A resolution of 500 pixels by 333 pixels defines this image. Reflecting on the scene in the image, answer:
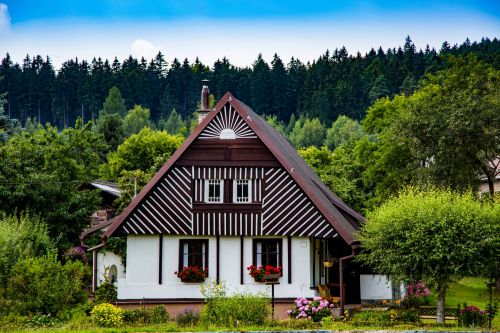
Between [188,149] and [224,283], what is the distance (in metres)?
5.19

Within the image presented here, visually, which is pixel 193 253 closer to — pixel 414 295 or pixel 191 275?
pixel 191 275

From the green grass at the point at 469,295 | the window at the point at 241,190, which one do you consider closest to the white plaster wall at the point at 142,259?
the window at the point at 241,190

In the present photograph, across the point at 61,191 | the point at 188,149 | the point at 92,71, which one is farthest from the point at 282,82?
the point at 188,149

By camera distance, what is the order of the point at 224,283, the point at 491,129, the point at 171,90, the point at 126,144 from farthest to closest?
the point at 171,90 < the point at 126,144 < the point at 491,129 < the point at 224,283

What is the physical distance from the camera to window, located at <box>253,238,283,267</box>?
30609mm

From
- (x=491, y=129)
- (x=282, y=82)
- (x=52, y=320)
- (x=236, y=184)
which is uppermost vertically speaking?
(x=282, y=82)

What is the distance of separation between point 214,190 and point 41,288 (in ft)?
27.0

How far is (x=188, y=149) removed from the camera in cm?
3103

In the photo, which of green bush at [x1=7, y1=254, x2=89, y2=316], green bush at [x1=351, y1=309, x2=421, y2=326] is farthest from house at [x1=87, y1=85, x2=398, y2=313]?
green bush at [x1=351, y1=309, x2=421, y2=326]

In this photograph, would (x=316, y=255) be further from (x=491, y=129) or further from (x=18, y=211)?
(x=18, y=211)

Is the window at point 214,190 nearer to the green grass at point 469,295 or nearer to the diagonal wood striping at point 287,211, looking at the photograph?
the diagonal wood striping at point 287,211

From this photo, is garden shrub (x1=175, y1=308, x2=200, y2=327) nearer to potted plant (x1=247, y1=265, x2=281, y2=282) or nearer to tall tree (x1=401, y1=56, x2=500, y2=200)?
potted plant (x1=247, y1=265, x2=281, y2=282)

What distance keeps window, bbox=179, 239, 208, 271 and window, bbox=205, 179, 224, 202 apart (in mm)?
1604

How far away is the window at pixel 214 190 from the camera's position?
31.1 m
